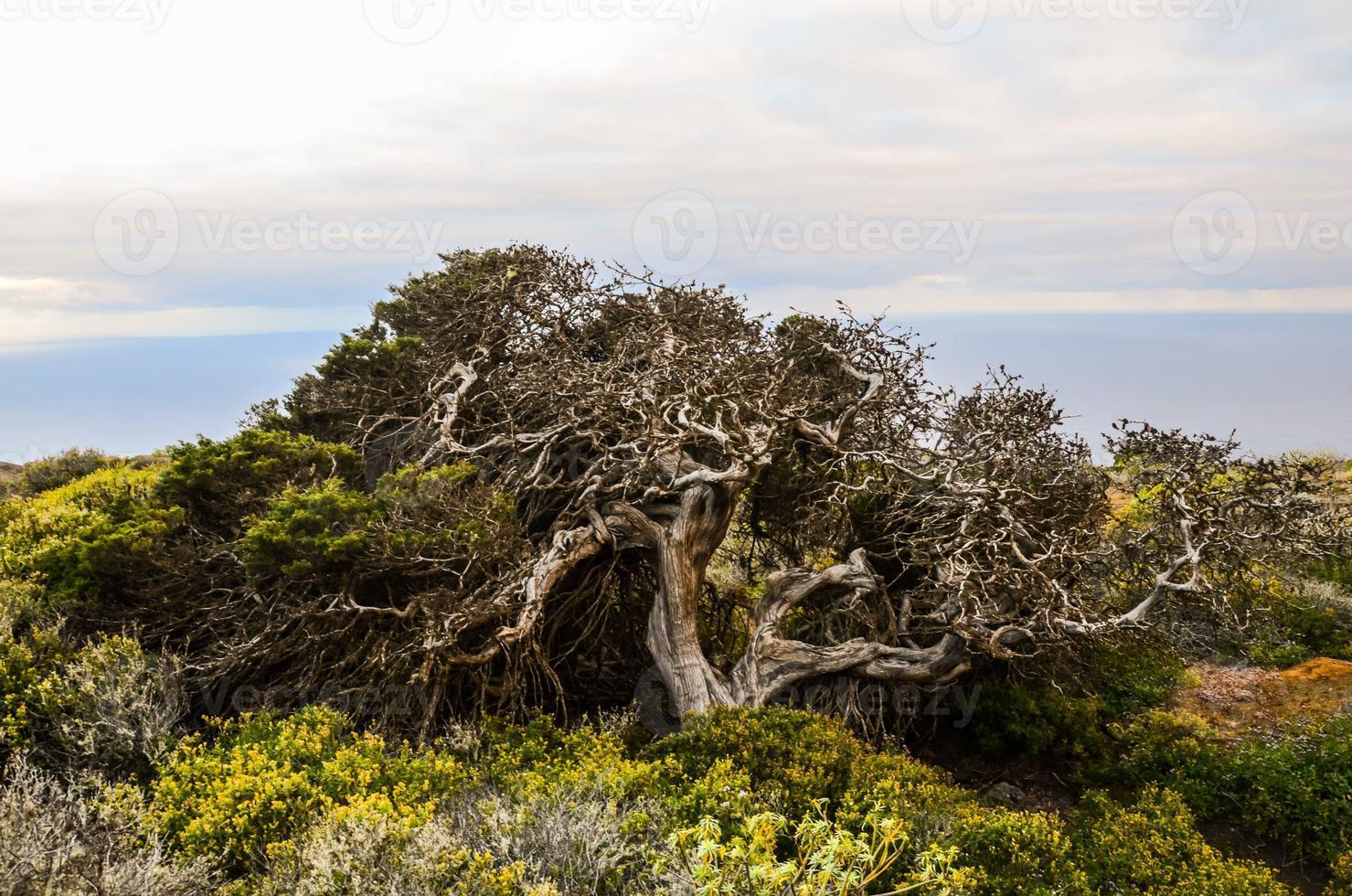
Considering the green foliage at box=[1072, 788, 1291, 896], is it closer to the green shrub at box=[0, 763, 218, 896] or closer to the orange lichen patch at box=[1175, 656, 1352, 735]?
the orange lichen patch at box=[1175, 656, 1352, 735]

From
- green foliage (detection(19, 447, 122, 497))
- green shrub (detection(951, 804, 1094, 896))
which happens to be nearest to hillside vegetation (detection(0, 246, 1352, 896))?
green shrub (detection(951, 804, 1094, 896))

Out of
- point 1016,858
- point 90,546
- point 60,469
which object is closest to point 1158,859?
point 1016,858

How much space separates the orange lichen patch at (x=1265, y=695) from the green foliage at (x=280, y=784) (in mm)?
9996

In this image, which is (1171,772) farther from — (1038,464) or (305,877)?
(305,877)

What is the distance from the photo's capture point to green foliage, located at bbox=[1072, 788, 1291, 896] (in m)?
6.50

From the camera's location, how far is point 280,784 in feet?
22.0

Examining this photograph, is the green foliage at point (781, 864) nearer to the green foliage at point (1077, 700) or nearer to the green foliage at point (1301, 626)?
the green foliage at point (1077, 700)

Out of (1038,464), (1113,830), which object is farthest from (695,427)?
(1113,830)

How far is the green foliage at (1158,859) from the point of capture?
21.3 ft

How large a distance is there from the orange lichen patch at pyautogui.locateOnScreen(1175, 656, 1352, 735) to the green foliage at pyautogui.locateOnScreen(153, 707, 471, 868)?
10.00m

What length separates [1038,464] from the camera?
11.1 metres

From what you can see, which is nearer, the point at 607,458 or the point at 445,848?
the point at 445,848

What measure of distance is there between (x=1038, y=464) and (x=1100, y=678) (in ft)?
10.9

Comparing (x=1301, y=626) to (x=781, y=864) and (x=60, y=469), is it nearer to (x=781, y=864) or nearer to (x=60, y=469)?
(x=781, y=864)
